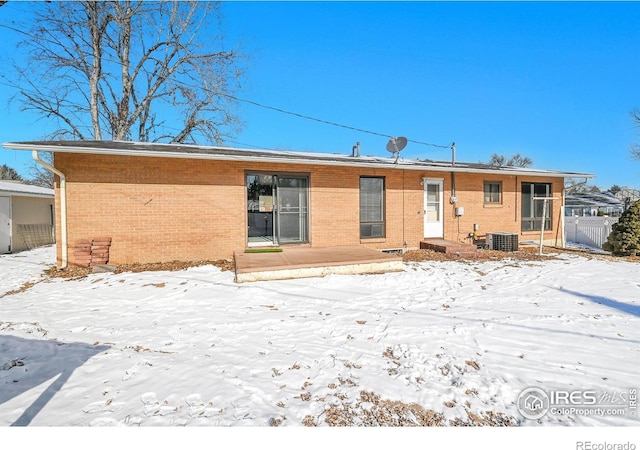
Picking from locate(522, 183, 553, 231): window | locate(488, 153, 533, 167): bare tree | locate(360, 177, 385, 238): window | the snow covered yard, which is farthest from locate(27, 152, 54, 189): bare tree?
locate(488, 153, 533, 167): bare tree

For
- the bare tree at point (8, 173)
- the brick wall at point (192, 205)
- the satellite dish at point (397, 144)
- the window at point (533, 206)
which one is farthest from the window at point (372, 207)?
the bare tree at point (8, 173)

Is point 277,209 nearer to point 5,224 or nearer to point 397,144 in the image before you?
point 397,144

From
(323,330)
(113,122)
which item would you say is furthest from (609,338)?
(113,122)

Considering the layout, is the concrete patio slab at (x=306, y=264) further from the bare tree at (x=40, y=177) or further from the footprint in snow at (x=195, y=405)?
the bare tree at (x=40, y=177)

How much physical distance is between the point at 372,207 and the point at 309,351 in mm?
7079

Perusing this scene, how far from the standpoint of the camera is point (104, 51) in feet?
51.5

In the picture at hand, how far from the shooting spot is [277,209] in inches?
340

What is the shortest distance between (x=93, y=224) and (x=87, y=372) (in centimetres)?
572

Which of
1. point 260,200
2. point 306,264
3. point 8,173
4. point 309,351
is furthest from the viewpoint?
point 8,173

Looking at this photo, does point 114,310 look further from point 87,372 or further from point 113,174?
point 113,174

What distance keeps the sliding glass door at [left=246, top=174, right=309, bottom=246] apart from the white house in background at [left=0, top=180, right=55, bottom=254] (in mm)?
10324

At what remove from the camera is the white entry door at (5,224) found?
11.4 metres

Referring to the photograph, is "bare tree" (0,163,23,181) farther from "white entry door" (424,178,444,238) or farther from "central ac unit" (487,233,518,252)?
"central ac unit" (487,233,518,252)
